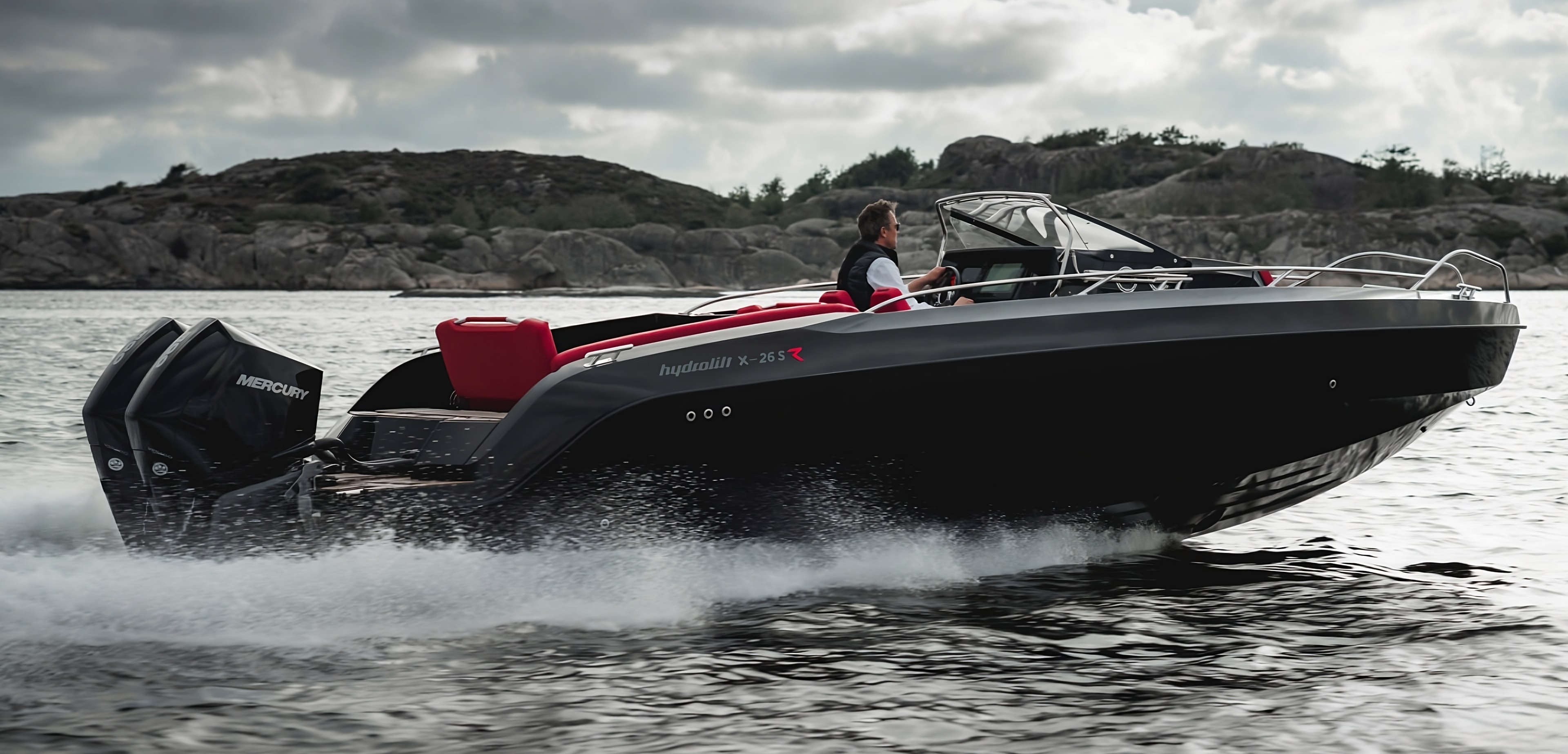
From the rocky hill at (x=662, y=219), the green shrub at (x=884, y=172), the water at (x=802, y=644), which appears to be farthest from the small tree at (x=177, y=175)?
the water at (x=802, y=644)

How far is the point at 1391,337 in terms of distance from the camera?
4883 millimetres

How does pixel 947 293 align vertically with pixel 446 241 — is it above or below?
below

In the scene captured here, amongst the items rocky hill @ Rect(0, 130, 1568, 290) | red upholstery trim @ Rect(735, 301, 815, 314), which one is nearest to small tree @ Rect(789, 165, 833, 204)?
rocky hill @ Rect(0, 130, 1568, 290)

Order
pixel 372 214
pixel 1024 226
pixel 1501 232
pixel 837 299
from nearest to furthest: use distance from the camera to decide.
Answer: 1. pixel 837 299
2. pixel 1024 226
3. pixel 1501 232
4. pixel 372 214

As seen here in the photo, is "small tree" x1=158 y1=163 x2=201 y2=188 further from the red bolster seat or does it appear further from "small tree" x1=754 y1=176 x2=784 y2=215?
the red bolster seat

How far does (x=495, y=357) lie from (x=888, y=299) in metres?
1.59

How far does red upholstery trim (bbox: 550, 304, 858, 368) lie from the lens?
4.91 metres

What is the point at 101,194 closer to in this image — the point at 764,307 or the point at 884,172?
the point at 884,172

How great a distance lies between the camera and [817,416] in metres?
4.61

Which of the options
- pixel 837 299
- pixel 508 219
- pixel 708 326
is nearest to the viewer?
pixel 708 326

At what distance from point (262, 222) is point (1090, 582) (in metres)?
86.9

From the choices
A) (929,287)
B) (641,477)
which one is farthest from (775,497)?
(929,287)

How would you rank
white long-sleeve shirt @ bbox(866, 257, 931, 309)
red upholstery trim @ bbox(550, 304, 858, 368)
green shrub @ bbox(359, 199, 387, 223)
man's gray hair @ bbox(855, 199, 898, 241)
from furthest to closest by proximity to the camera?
green shrub @ bbox(359, 199, 387, 223)
man's gray hair @ bbox(855, 199, 898, 241)
white long-sleeve shirt @ bbox(866, 257, 931, 309)
red upholstery trim @ bbox(550, 304, 858, 368)

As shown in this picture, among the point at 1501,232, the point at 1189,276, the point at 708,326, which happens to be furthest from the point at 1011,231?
the point at 1501,232
